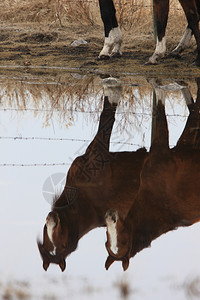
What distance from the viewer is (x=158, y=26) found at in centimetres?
961

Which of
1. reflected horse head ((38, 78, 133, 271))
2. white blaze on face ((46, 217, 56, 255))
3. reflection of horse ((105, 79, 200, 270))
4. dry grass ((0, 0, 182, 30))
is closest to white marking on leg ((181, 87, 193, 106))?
reflected horse head ((38, 78, 133, 271))

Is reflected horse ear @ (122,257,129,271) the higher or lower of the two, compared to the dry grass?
higher

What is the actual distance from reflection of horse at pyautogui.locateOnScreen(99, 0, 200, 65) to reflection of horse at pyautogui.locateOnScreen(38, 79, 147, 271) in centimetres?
479

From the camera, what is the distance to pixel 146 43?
11.3 meters

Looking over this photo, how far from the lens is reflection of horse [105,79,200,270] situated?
3.27 meters

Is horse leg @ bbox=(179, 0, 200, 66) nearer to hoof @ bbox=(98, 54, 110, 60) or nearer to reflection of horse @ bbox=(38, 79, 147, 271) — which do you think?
hoof @ bbox=(98, 54, 110, 60)

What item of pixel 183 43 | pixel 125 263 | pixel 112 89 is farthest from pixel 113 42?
pixel 125 263

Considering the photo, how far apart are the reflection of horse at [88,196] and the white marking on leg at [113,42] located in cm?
520

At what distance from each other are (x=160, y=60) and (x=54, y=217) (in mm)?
6870

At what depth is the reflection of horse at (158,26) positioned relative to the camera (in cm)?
943

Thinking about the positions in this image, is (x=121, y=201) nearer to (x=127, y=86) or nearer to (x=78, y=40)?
(x=127, y=86)

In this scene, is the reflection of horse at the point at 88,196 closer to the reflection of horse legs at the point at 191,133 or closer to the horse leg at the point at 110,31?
the reflection of horse legs at the point at 191,133

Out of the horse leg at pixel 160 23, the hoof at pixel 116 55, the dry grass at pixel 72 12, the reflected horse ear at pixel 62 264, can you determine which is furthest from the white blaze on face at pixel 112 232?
the dry grass at pixel 72 12

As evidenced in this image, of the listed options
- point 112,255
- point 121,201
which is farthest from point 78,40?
point 112,255
